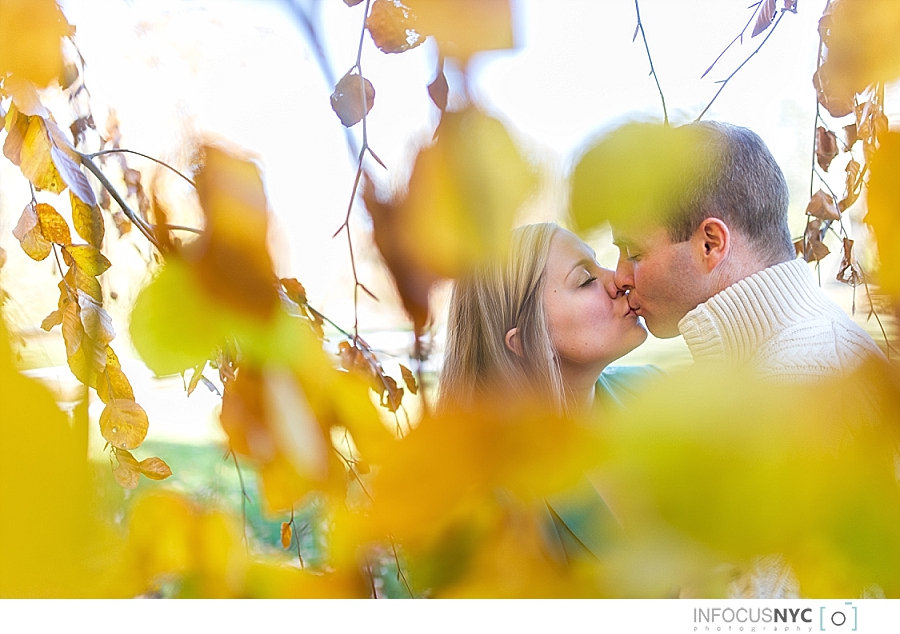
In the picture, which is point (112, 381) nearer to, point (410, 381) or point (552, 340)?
point (410, 381)

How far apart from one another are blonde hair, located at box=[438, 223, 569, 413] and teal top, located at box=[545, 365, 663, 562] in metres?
0.06

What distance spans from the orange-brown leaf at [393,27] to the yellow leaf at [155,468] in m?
0.60

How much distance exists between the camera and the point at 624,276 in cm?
85

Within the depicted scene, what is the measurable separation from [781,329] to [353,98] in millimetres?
583

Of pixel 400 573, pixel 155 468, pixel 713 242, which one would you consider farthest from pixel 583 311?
pixel 155 468

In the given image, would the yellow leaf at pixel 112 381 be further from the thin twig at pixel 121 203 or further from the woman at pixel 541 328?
the woman at pixel 541 328

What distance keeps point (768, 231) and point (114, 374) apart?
83cm

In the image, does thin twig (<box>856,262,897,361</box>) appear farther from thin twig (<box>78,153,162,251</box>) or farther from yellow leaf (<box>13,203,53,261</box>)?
yellow leaf (<box>13,203,53,261</box>)

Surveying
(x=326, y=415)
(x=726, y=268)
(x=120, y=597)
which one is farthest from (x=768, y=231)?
(x=120, y=597)

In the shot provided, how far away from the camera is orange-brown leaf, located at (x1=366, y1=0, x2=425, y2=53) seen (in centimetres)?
89

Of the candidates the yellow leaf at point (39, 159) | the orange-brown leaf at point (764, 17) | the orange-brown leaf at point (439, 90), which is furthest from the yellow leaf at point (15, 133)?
the orange-brown leaf at point (764, 17)

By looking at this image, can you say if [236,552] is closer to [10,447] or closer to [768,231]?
A: [10,447]
